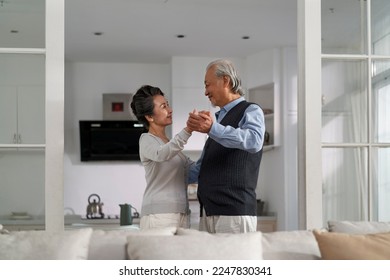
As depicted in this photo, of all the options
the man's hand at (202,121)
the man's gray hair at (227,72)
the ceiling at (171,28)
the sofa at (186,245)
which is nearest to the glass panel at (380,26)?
the man's gray hair at (227,72)

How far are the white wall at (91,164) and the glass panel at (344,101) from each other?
5.26m

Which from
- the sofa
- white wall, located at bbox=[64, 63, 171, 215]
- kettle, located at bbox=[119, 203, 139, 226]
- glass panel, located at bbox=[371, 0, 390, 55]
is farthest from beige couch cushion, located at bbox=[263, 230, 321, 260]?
white wall, located at bbox=[64, 63, 171, 215]

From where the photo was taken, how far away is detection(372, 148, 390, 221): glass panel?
11.7 ft

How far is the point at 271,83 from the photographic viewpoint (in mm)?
7969

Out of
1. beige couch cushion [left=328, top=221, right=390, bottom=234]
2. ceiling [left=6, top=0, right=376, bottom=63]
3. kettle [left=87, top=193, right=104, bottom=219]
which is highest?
ceiling [left=6, top=0, right=376, bottom=63]

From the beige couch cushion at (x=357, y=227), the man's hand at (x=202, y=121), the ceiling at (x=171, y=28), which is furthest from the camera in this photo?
the ceiling at (x=171, y=28)

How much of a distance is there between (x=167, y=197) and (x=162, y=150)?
250 mm

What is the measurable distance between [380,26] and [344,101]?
448mm

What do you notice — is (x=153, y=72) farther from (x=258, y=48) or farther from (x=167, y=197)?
(x=167, y=197)

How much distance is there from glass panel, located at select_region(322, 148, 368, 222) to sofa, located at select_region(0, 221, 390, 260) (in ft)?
2.94

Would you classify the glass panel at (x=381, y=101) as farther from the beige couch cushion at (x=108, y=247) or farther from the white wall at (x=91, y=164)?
the white wall at (x=91, y=164)

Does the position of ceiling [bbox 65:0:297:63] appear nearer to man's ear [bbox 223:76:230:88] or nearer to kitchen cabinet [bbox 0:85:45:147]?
kitchen cabinet [bbox 0:85:45:147]

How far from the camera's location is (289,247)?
263cm

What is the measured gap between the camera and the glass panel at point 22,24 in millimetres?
3439
